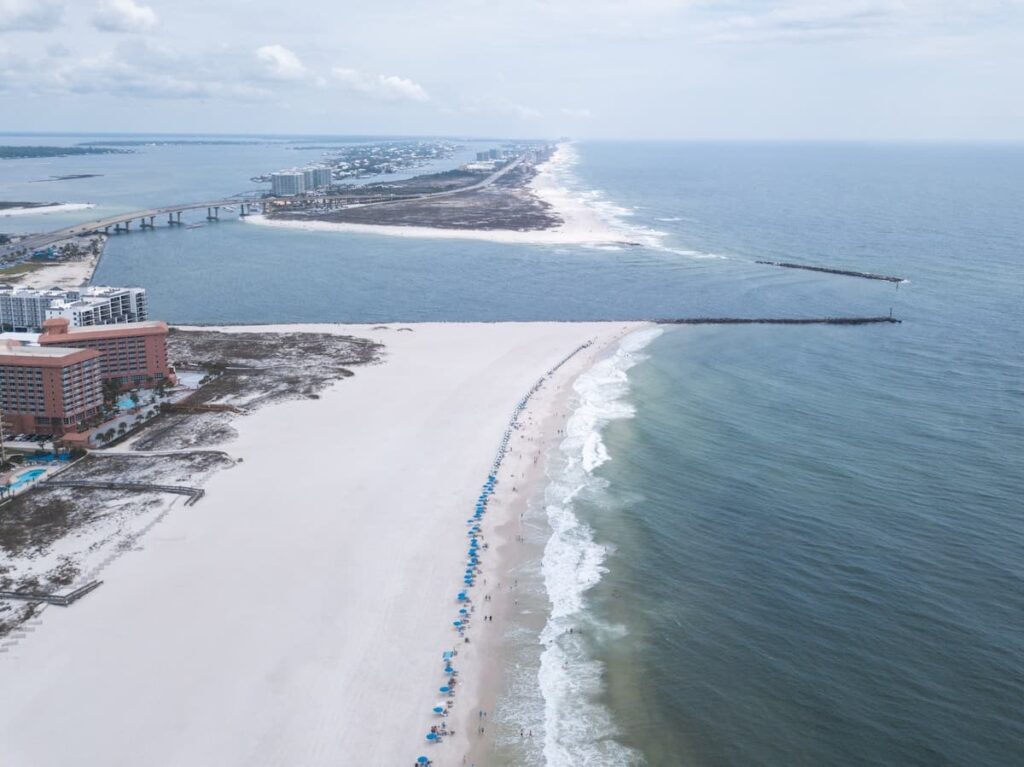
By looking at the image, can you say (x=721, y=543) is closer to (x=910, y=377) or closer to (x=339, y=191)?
(x=910, y=377)

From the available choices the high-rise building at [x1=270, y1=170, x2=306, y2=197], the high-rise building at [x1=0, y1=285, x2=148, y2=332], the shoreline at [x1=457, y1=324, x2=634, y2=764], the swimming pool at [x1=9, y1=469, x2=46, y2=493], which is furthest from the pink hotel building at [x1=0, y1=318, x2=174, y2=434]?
the high-rise building at [x1=270, y1=170, x2=306, y2=197]

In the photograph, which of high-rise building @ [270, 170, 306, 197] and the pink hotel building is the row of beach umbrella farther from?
high-rise building @ [270, 170, 306, 197]

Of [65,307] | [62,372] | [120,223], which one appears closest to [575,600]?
[62,372]

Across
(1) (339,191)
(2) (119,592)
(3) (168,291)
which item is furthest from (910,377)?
(1) (339,191)

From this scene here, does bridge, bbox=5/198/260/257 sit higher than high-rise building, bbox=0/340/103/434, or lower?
higher

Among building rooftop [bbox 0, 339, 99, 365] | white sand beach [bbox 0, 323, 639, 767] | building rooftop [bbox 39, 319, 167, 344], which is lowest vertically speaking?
white sand beach [bbox 0, 323, 639, 767]
